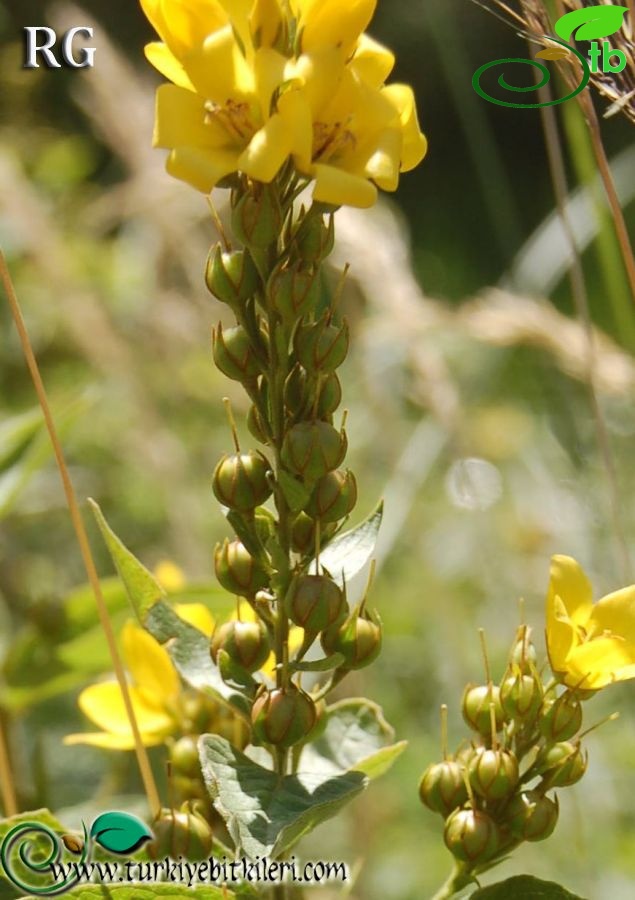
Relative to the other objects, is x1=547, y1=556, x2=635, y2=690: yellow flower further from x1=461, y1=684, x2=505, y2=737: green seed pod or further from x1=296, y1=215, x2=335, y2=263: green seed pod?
x1=296, y1=215, x2=335, y2=263: green seed pod

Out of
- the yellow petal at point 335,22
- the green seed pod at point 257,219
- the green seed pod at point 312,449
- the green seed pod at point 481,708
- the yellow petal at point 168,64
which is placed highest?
the yellow petal at point 335,22

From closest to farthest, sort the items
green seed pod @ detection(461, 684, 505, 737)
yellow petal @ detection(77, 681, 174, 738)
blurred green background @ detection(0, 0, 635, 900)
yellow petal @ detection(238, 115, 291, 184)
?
yellow petal @ detection(238, 115, 291, 184) < green seed pod @ detection(461, 684, 505, 737) < yellow petal @ detection(77, 681, 174, 738) < blurred green background @ detection(0, 0, 635, 900)

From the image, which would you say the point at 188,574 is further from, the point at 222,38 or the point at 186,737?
the point at 222,38

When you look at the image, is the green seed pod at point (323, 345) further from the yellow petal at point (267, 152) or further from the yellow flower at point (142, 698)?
the yellow flower at point (142, 698)

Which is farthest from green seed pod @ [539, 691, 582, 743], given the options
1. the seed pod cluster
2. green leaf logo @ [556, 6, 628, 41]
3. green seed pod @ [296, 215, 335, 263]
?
green leaf logo @ [556, 6, 628, 41]

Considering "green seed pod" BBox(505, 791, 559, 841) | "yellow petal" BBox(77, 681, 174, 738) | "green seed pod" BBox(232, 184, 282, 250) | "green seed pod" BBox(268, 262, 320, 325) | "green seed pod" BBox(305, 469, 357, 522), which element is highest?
"green seed pod" BBox(232, 184, 282, 250)

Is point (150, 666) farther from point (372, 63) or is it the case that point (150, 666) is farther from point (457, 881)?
Answer: point (372, 63)

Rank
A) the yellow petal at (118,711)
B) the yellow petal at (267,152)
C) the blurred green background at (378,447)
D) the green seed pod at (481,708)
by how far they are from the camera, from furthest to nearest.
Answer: the blurred green background at (378,447) < the yellow petal at (118,711) < the green seed pod at (481,708) < the yellow petal at (267,152)

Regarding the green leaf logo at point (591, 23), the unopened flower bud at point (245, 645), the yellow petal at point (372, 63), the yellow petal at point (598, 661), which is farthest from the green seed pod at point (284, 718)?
the green leaf logo at point (591, 23)
